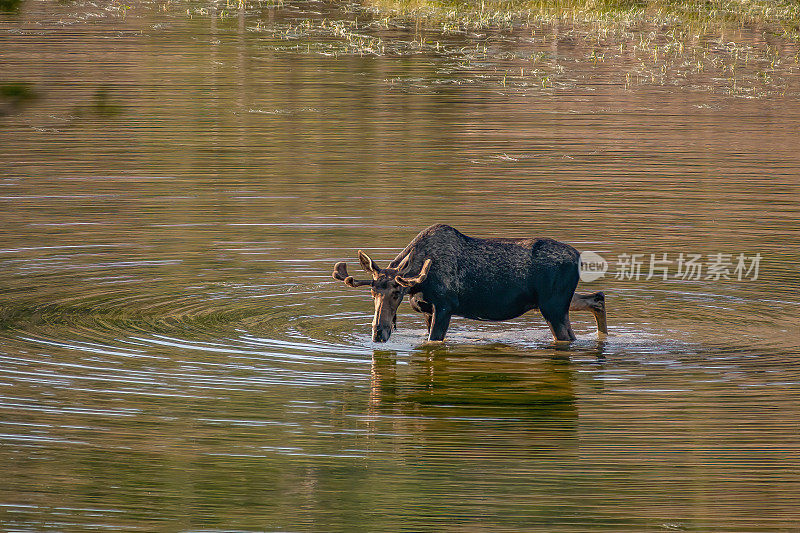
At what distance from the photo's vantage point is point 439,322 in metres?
12.3

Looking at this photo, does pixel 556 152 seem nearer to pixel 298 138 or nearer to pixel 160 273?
pixel 298 138

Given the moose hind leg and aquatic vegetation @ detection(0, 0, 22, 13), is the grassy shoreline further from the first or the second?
aquatic vegetation @ detection(0, 0, 22, 13)

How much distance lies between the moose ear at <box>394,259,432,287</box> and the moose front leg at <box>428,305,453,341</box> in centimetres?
45

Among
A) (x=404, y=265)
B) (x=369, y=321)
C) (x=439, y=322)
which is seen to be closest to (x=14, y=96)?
(x=404, y=265)

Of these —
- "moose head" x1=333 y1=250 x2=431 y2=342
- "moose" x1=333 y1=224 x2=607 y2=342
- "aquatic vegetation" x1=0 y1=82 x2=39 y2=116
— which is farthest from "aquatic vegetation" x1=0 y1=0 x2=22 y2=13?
"moose" x1=333 y1=224 x2=607 y2=342

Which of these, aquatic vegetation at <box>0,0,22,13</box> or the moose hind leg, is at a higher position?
aquatic vegetation at <box>0,0,22,13</box>

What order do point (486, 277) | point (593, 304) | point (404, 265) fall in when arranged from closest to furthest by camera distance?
1. point (404, 265)
2. point (486, 277)
3. point (593, 304)

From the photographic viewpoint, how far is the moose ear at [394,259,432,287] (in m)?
11.7

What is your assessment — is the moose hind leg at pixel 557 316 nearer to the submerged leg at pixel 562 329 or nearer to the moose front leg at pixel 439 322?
the submerged leg at pixel 562 329

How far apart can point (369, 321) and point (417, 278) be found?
1.49 m

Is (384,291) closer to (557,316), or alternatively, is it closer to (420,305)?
(420,305)

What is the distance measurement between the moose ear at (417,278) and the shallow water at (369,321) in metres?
0.62

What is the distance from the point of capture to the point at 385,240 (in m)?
16.3

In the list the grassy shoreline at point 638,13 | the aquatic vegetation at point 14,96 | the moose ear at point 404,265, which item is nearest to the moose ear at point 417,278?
the moose ear at point 404,265
